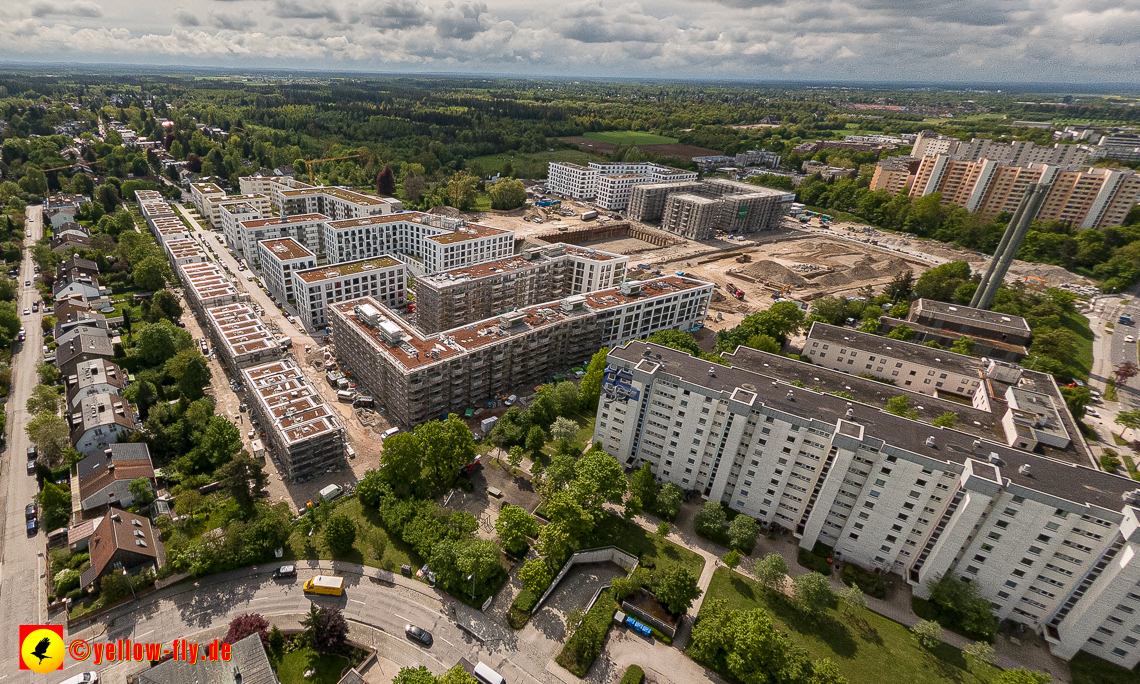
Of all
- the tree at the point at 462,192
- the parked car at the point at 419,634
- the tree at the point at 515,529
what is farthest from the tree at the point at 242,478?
Answer: the tree at the point at 462,192

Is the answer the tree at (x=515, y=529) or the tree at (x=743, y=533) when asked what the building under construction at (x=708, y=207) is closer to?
the tree at (x=743, y=533)

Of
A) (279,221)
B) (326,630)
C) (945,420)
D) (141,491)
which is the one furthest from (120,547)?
(279,221)

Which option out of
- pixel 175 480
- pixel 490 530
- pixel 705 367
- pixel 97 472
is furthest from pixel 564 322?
pixel 97 472

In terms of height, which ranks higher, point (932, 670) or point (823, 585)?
point (823, 585)

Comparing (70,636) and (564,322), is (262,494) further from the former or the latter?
(564,322)

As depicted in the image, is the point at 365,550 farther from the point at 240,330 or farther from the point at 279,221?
the point at 279,221

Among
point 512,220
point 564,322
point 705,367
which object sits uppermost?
point 705,367
